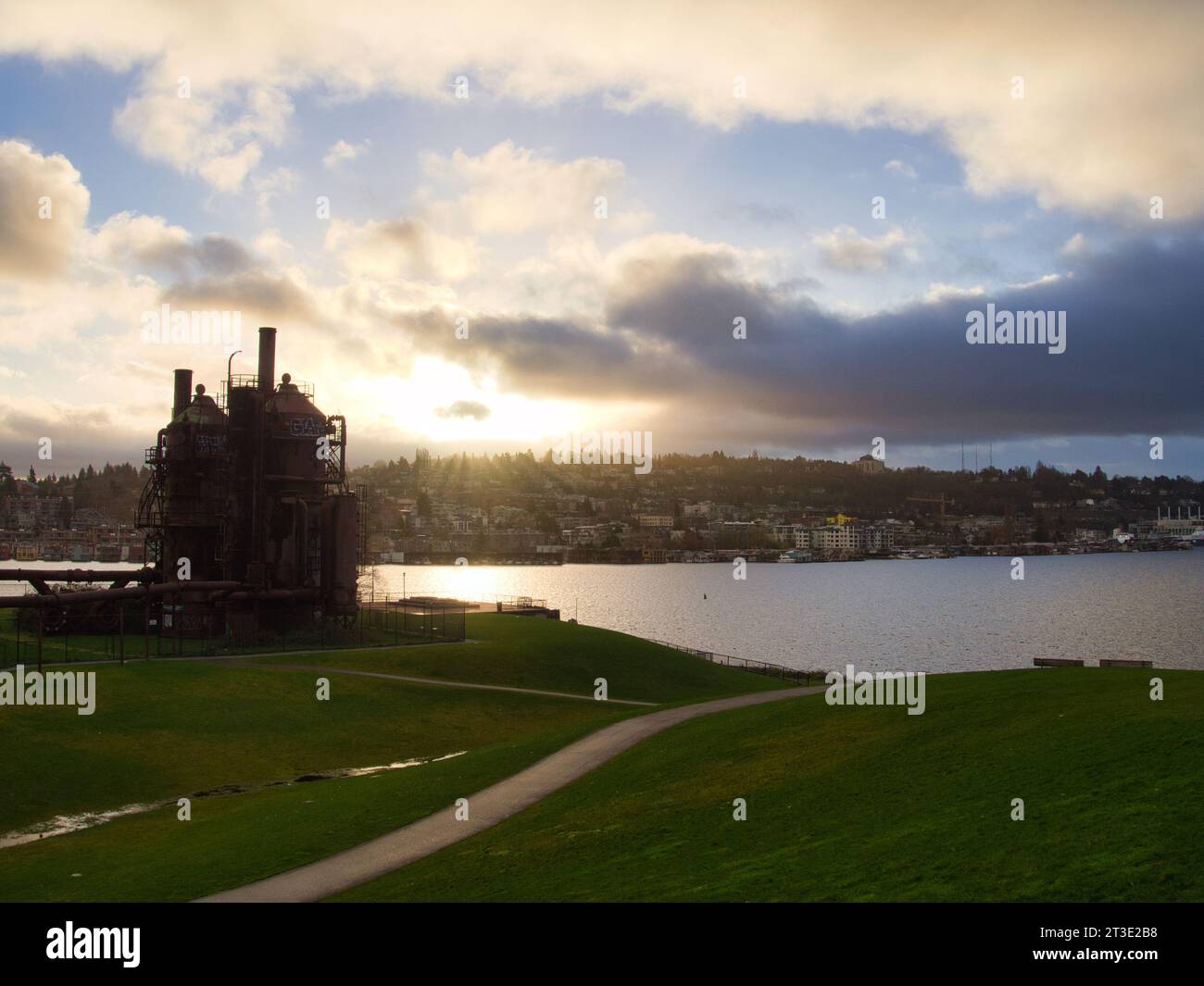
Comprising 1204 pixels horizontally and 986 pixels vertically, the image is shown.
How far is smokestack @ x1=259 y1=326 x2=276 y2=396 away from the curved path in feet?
146

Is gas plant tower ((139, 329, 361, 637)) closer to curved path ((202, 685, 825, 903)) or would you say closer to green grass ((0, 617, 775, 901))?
green grass ((0, 617, 775, 901))

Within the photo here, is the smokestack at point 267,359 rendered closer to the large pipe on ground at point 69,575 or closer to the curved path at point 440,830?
the large pipe on ground at point 69,575

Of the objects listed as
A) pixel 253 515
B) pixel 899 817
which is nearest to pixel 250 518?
pixel 253 515

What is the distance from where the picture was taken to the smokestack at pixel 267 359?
229ft

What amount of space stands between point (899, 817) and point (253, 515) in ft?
187

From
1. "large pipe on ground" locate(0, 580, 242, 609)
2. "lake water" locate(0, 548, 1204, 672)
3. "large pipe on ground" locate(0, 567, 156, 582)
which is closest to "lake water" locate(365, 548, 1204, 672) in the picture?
"lake water" locate(0, 548, 1204, 672)

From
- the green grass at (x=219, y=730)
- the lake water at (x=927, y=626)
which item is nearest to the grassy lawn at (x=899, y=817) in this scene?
the green grass at (x=219, y=730)

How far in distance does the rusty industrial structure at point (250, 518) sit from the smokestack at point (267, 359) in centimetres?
72

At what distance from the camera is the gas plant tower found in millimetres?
64938

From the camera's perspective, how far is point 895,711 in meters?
26.7

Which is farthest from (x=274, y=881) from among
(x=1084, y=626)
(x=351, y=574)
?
(x=1084, y=626)
